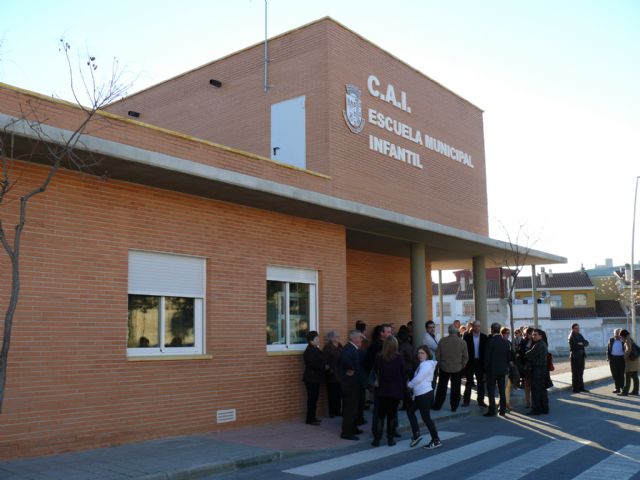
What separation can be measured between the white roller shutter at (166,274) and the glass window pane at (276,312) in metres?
1.81

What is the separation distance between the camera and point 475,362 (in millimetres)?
14242

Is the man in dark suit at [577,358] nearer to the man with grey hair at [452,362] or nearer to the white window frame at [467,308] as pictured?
the man with grey hair at [452,362]

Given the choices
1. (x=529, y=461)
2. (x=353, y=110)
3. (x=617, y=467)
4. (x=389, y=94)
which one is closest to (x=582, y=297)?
(x=389, y=94)

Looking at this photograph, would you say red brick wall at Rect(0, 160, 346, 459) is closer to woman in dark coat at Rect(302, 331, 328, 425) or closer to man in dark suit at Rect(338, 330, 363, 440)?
woman in dark coat at Rect(302, 331, 328, 425)

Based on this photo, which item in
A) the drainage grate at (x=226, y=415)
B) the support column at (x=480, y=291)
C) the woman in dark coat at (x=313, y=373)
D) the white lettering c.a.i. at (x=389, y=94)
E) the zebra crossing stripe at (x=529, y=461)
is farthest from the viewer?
the support column at (x=480, y=291)

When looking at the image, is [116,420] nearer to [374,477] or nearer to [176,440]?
[176,440]

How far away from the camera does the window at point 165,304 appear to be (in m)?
10.2

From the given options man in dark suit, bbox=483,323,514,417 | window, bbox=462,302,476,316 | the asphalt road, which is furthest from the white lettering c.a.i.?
window, bbox=462,302,476,316

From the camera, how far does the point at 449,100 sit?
19547 mm

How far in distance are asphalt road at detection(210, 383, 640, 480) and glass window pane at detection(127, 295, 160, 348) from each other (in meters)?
2.88

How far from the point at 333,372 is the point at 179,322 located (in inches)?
122

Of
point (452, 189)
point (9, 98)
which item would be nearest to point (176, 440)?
point (9, 98)

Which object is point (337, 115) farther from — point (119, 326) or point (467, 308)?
point (467, 308)

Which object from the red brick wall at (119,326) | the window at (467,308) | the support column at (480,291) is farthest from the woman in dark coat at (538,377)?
the window at (467,308)
